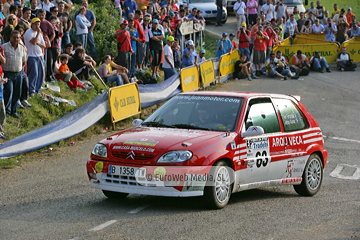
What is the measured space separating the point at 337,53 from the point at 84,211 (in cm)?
2418

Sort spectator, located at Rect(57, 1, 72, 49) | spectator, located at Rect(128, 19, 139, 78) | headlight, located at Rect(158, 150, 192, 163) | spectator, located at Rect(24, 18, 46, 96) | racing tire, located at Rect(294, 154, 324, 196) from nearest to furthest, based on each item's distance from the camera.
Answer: headlight, located at Rect(158, 150, 192, 163), racing tire, located at Rect(294, 154, 324, 196), spectator, located at Rect(24, 18, 46, 96), spectator, located at Rect(57, 1, 72, 49), spectator, located at Rect(128, 19, 139, 78)

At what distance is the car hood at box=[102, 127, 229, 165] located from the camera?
26.5 ft

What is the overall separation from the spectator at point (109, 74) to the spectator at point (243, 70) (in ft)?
29.0

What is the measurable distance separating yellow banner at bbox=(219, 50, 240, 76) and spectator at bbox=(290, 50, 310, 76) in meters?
2.73

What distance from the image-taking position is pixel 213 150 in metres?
8.24

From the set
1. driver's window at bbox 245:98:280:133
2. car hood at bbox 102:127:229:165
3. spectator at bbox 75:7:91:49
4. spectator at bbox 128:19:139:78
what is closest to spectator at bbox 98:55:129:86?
spectator at bbox 75:7:91:49

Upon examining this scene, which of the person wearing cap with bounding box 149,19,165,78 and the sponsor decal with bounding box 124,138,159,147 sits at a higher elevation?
the sponsor decal with bounding box 124,138,159,147

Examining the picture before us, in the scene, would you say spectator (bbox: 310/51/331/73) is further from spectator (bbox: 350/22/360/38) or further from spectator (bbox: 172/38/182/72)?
spectator (bbox: 172/38/182/72)

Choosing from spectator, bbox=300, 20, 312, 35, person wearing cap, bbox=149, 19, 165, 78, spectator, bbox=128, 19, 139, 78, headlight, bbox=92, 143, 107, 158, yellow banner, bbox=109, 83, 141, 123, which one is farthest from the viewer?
spectator, bbox=300, 20, 312, 35

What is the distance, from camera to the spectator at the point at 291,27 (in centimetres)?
3206

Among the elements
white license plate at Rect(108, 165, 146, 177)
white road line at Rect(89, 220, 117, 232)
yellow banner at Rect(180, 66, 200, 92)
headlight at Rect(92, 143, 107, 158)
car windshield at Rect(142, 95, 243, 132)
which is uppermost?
car windshield at Rect(142, 95, 243, 132)

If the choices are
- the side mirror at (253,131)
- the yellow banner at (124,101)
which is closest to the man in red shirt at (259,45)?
the yellow banner at (124,101)

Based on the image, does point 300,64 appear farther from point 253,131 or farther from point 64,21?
point 253,131

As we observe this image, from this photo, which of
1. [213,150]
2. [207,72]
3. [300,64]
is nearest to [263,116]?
[213,150]
